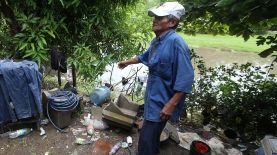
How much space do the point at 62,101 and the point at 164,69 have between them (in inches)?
73.7

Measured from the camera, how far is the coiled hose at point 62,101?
3869mm

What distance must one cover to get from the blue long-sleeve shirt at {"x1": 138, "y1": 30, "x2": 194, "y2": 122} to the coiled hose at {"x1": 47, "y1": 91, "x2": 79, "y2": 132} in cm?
155

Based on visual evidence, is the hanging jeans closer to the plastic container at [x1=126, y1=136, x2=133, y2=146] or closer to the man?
the plastic container at [x1=126, y1=136, x2=133, y2=146]

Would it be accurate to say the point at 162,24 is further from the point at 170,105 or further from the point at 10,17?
the point at 10,17

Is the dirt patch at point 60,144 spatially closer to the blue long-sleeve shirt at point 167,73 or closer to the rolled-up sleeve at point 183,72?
the blue long-sleeve shirt at point 167,73

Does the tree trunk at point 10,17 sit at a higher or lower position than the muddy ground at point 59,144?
higher

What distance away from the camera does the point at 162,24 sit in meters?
2.58

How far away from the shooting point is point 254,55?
14547mm

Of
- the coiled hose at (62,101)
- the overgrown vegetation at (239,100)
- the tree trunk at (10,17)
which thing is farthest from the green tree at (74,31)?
the overgrown vegetation at (239,100)

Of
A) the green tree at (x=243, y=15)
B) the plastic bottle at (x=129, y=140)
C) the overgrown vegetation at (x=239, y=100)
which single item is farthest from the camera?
the overgrown vegetation at (x=239, y=100)

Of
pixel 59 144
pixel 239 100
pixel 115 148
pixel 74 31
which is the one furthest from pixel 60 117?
pixel 239 100

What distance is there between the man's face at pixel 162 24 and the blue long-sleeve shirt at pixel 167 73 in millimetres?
49

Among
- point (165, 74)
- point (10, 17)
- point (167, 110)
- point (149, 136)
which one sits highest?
point (10, 17)

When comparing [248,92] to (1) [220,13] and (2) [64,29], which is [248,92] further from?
Result: (2) [64,29]
